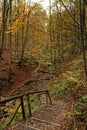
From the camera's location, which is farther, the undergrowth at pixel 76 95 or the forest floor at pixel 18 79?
the forest floor at pixel 18 79

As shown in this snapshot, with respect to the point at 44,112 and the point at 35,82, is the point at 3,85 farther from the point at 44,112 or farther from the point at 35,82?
the point at 44,112

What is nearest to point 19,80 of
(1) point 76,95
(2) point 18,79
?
(2) point 18,79

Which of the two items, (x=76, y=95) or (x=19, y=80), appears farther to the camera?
(x=19, y=80)

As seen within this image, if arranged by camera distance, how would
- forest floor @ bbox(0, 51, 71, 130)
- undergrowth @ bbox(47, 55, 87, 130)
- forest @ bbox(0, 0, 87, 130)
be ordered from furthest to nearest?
forest floor @ bbox(0, 51, 71, 130), forest @ bbox(0, 0, 87, 130), undergrowth @ bbox(47, 55, 87, 130)

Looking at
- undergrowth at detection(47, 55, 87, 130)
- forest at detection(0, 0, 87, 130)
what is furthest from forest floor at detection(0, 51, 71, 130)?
undergrowth at detection(47, 55, 87, 130)

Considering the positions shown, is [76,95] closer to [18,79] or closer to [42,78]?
[18,79]

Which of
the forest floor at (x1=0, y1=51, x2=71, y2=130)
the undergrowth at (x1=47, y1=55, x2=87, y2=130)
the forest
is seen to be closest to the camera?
the undergrowth at (x1=47, y1=55, x2=87, y2=130)

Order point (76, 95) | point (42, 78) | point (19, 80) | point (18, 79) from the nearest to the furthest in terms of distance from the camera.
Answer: point (76, 95) < point (19, 80) < point (18, 79) < point (42, 78)

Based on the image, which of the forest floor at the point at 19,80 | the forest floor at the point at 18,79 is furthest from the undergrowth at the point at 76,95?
the forest floor at the point at 18,79

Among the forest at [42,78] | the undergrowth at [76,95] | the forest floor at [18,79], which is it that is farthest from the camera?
the forest floor at [18,79]

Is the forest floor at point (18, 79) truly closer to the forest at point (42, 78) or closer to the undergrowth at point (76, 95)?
the forest at point (42, 78)

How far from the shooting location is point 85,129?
7.22m

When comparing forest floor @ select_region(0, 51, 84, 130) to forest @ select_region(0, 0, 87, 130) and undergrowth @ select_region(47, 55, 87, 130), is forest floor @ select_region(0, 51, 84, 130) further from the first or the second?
undergrowth @ select_region(47, 55, 87, 130)

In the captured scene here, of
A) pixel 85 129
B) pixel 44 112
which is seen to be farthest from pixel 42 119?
pixel 85 129
